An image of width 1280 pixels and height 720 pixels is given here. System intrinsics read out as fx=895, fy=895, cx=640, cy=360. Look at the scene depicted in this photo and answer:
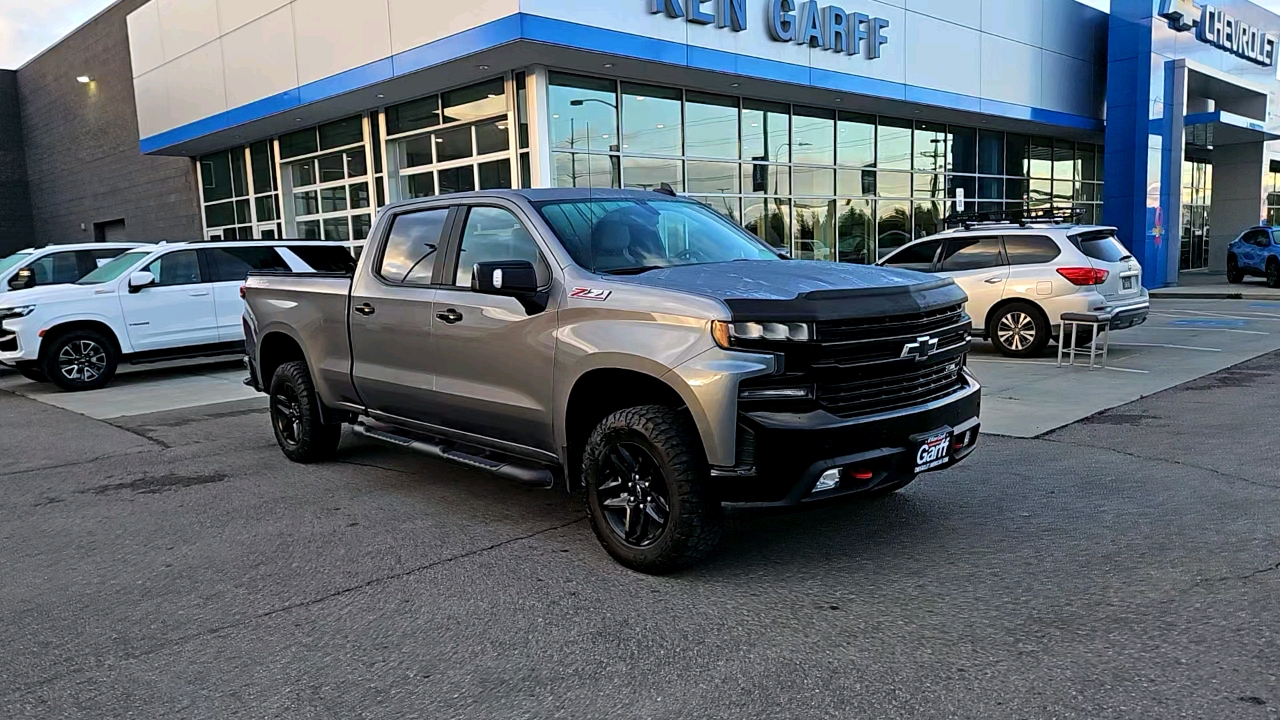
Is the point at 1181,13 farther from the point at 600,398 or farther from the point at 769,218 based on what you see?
the point at 600,398

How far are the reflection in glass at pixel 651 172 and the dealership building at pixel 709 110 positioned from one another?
0.06 meters

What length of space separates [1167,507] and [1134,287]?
755 centimetres

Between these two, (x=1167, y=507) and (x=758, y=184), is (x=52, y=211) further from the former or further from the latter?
(x=1167, y=507)

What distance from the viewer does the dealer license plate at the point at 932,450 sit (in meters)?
4.38

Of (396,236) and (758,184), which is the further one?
(758,184)

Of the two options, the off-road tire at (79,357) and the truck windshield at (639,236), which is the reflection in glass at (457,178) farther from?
the truck windshield at (639,236)

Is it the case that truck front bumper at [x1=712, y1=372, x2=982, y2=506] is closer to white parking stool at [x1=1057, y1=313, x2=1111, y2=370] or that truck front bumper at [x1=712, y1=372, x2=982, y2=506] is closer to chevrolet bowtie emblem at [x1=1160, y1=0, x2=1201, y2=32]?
white parking stool at [x1=1057, y1=313, x2=1111, y2=370]

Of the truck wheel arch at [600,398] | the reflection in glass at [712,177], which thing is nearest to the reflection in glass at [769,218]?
the reflection in glass at [712,177]

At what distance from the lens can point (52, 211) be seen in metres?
38.2

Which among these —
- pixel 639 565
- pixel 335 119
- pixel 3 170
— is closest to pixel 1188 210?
pixel 335 119

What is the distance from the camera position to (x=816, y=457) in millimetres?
4082

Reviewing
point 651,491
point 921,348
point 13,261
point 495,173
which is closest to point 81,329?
point 13,261

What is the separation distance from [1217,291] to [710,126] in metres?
14.0

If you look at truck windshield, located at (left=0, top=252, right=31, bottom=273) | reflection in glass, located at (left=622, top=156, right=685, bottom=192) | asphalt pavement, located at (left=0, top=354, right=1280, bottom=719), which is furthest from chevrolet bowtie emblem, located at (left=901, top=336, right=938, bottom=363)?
truck windshield, located at (left=0, top=252, right=31, bottom=273)
